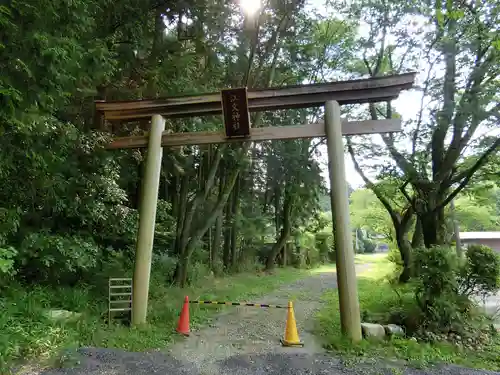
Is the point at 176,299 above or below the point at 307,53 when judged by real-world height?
below

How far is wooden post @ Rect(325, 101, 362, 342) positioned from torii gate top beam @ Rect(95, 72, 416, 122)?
0.96ft

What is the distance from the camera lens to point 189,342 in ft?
20.3

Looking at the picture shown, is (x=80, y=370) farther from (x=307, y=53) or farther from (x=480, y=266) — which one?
(x=307, y=53)

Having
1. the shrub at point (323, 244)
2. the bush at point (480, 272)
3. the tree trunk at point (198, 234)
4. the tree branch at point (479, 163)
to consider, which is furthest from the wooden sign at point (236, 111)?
the shrub at point (323, 244)

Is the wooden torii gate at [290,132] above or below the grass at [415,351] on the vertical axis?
above

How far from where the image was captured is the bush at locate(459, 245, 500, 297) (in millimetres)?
6723

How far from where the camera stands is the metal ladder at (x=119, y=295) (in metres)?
6.57

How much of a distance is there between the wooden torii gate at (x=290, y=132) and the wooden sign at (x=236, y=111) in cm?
4

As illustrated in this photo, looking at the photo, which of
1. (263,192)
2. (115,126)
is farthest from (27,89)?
(263,192)

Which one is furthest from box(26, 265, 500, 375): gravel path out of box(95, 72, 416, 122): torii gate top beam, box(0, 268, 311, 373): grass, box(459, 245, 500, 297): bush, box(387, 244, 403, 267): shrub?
box(387, 244, 403, 267): shrub

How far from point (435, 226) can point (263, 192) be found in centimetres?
1076

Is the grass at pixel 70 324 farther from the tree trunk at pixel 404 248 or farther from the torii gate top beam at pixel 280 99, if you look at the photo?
the tree trunk at pixel 404 248

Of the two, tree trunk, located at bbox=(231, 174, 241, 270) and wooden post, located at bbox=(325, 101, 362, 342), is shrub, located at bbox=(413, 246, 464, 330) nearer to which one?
wooden post, located at bbox=(325, 101, 362, 342)

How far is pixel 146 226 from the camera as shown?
267 inches
